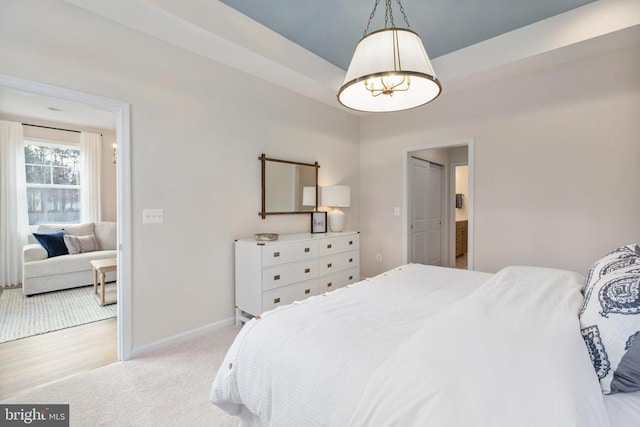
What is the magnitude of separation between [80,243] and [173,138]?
3320 mm

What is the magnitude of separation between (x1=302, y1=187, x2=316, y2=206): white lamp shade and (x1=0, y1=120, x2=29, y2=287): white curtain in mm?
4478

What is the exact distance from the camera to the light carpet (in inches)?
66.8

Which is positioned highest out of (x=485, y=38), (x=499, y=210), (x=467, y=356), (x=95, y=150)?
(x=485, y=38)

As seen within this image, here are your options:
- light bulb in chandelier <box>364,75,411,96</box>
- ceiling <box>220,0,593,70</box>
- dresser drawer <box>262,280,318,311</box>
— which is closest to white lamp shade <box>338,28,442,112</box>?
light bulb in chandelier <box>364,75,411,96</box>

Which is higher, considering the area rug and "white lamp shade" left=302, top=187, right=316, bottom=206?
"white lamp shade" left=302, top=187, right=316, bottom=206

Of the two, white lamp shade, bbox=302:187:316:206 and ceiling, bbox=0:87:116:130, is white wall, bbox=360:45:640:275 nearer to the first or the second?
white lamp shade, bbox=302:187:316:206

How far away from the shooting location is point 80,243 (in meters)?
4.56

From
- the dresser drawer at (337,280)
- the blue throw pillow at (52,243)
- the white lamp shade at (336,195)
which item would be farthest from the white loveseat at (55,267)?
the white lamp shade at (336,195)

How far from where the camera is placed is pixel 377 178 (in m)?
4.46

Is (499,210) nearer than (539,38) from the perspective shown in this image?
No

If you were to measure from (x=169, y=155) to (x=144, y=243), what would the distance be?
2.56 ft

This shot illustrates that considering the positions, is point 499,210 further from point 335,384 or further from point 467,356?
point 335,384

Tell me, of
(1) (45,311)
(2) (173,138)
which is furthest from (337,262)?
(1) (45,311)

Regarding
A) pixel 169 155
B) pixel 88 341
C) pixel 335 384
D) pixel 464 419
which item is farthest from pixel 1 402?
pixel 464 419
